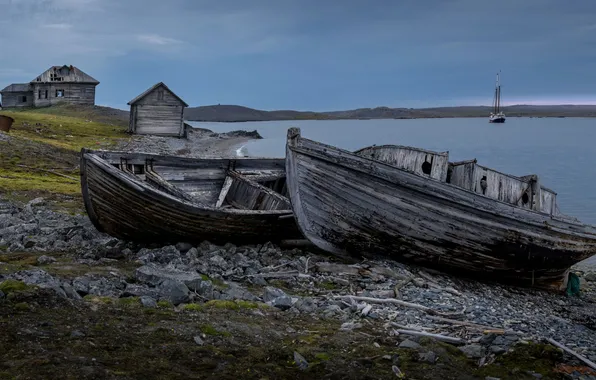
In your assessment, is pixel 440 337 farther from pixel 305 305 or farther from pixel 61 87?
pixel 61 87

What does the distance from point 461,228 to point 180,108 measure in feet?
156

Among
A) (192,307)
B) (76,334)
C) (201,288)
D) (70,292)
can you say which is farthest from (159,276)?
(76,334)

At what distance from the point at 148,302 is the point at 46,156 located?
25886 mm

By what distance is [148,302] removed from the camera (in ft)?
28.9

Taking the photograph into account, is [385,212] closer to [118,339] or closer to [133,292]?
[133,292]

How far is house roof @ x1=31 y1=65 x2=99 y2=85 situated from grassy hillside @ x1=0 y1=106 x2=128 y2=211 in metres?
19.6

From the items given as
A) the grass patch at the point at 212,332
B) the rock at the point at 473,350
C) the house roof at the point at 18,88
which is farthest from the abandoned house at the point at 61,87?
the rock at the point at 473,350

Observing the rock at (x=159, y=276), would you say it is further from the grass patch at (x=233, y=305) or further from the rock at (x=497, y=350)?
the rock at (x=497, y=350)

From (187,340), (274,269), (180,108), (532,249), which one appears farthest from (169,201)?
(180,108)

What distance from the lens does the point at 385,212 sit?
13609 millimetres

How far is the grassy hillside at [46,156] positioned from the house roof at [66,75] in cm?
1963

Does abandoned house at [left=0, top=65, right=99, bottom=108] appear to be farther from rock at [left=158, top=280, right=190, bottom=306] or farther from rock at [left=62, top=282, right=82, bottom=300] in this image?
rock at [left=62, top=282, right=82, bottom=300]

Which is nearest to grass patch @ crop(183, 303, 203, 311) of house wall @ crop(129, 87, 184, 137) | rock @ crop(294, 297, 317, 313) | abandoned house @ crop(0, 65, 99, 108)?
rock @ crop(294, 297, 317, 313)

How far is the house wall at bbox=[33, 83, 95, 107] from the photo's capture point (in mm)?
77750
